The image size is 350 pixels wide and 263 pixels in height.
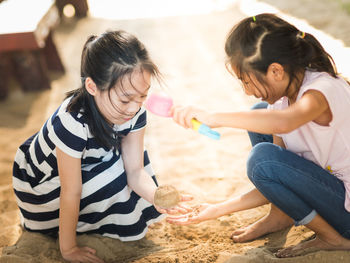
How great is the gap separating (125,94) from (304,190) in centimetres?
63

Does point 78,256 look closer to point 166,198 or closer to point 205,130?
point 166,198

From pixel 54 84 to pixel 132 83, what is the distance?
2100mm

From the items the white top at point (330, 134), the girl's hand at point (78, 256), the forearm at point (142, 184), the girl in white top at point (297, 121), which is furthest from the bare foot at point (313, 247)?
the girl's hand at point (78, 256)

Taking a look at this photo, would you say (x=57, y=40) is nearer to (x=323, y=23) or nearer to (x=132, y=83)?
(x=323, y=23)

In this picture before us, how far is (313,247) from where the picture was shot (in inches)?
47.2

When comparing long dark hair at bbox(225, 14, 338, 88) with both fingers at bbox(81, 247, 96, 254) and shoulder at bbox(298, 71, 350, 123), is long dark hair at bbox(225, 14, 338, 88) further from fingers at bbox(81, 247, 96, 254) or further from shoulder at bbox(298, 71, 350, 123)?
fingers at bbox(81, 247, 96, 254)

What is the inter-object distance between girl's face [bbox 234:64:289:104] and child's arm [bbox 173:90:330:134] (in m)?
0.09

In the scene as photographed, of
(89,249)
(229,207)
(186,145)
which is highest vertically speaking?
(229,207)

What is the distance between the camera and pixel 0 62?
109 inches

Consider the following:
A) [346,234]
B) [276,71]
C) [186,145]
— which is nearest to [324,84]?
[276,71]

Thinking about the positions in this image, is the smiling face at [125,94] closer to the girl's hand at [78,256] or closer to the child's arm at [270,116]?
the child's arm at [270,116]

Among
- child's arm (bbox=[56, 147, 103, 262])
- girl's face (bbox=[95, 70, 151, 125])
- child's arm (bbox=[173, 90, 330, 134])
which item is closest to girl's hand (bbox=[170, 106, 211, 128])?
child's arm (bbox=[173, 90, 330, 134])

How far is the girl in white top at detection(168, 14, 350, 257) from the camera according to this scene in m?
1.04

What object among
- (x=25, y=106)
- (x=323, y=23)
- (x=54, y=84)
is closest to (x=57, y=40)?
(x=54, y=84)
